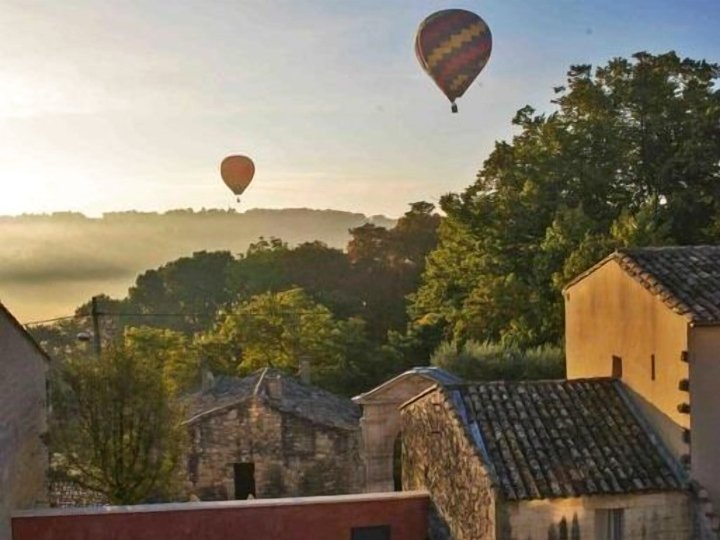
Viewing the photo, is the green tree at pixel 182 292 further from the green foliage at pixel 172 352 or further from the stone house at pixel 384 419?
the stone house at pixel 384 419

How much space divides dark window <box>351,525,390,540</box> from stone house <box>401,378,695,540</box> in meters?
0.93

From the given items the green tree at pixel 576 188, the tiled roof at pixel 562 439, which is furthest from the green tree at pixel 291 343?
the tiled roof at pixel 562 439

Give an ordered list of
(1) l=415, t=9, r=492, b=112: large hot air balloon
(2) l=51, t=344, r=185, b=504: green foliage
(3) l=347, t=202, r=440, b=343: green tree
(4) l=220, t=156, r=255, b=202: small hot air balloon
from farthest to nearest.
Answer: (3) l=347, t=202, r=440, b=343: green tree → (4) l=220, t=156, r=255, b=202: small hot air balloon → (1) l=415, t=9, r=492, b=112: large hot air balloon → (2) l=51, t=344, r=185, b=504: green foliage

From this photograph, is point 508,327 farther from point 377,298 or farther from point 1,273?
point 1,273

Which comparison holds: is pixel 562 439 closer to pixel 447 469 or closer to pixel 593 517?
pixel 593 517

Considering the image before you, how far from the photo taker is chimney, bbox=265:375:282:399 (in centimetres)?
2793

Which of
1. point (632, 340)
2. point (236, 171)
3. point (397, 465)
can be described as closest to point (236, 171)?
point (236, 171)

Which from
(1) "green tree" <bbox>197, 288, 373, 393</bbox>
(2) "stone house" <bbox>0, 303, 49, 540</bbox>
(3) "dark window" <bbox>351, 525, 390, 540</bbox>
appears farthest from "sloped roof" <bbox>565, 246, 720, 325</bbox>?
(1) "green tree" <bbox>197, 288, 373, 393</bbox>

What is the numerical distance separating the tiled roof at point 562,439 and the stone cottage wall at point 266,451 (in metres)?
12.8

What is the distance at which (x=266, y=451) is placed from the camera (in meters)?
26.8

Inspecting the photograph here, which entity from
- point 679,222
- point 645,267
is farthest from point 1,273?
point 645,267

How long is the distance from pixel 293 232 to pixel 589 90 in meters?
73.9

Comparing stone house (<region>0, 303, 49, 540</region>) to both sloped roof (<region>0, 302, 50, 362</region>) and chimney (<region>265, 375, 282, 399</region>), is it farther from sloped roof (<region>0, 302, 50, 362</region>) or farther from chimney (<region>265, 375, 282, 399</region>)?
chimney (<region>265, 375, 282, 399</region>)

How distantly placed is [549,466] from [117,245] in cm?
7316
